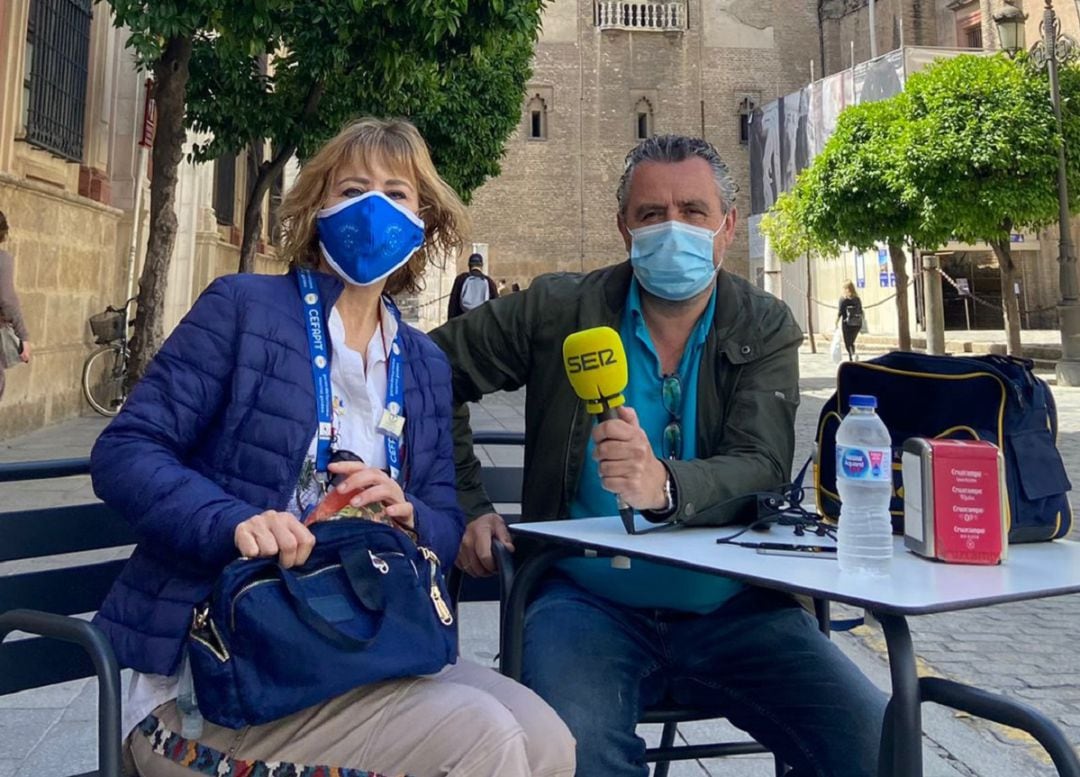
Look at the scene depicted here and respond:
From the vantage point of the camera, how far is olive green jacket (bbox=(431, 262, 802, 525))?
2.19 m

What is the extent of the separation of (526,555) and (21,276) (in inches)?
338

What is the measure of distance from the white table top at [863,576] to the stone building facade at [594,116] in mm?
38777

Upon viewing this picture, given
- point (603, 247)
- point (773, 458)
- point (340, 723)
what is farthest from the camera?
point (603, 247)

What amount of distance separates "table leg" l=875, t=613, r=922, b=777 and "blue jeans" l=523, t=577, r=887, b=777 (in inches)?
18.4

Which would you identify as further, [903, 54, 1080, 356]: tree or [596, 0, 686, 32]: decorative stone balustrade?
[596, 0, 686, 32]: decorative stone balustrade

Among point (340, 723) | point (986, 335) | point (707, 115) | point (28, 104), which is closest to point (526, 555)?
point (340, 723)

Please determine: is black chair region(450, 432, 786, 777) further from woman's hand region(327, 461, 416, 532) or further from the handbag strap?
the handbag strap

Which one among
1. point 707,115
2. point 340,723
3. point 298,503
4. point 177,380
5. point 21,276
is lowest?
point 340,723

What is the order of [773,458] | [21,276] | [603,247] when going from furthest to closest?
[603,247] < [21,276] < [773,458]

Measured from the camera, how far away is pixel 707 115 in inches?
1672

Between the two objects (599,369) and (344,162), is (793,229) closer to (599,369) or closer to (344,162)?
(344,162)

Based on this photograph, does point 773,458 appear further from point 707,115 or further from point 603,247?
point 707,115

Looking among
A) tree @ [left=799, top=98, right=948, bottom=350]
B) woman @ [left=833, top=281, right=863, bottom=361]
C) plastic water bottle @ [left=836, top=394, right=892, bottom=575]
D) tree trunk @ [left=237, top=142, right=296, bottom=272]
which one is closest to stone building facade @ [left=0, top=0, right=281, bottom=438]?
tree trunk @ [left=237, top=142, right=296, bottom=272]

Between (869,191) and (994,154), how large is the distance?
2965 mm
